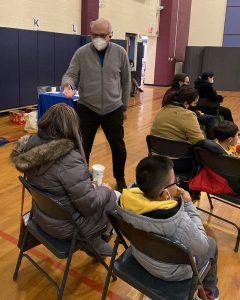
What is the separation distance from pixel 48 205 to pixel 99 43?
1.75 m

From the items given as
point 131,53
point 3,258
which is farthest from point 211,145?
point 131,53

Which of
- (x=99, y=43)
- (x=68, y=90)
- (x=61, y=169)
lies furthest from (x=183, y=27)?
(x=61, y=169)

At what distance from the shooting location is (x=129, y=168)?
13.6ft

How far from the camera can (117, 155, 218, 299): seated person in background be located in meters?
Answer: 1.42

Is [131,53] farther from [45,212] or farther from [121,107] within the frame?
[45,212]

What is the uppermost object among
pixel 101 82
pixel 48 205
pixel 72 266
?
pixel 101 82

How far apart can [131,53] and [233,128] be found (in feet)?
30.2

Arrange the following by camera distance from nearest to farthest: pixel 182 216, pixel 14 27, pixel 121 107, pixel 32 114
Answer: pixel 182 216 → pixel 121 107 → pixel 32 114 → pixel 14 27

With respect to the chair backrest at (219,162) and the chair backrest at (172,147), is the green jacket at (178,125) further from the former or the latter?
the chair backrest at (219,162)

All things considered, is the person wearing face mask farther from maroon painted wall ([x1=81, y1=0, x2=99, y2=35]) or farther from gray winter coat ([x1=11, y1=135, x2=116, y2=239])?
maroon painted wall ([x1=81, y1=0, x2=99, y2=35])

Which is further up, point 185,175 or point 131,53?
point 131,53

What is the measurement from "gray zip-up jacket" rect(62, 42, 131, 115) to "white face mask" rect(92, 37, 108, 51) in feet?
0.16

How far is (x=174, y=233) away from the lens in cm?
142

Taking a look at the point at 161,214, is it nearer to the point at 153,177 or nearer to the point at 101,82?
the point at 153,177
